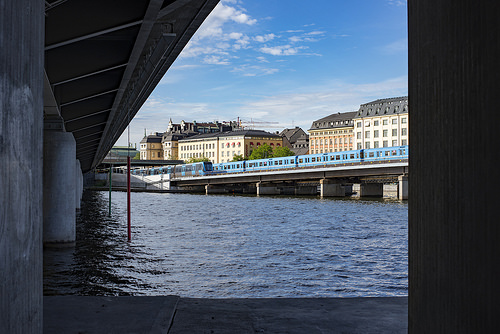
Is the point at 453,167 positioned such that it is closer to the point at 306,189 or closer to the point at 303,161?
the point at 303,161

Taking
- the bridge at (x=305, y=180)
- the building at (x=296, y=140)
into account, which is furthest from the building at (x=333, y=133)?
the bridge at (x=305, y=180)

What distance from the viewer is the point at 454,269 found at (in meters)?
2.66

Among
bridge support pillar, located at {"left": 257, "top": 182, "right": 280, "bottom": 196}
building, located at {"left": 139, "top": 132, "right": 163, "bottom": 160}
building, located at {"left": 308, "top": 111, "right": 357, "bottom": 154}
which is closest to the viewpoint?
bridge support pillar, located at {"left": 257, "top": 182, "right": 280, "bottom": 196}

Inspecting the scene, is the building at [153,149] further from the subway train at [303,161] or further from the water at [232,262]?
the water at [232,262]

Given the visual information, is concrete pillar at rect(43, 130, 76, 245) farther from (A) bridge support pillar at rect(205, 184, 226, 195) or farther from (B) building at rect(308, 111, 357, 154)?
(B) building at rect(308, 111, 357, 154)

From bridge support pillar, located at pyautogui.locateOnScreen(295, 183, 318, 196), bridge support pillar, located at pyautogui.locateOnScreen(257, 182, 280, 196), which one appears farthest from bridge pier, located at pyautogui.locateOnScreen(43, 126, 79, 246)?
bridge support pillar, located at pyautogui.locateOnScreen(295, 183, 318, 196)

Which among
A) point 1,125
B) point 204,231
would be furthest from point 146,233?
point 1,125

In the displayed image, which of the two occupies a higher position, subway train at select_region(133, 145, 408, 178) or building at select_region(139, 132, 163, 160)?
building at select_region(139, 132, 163, 160)

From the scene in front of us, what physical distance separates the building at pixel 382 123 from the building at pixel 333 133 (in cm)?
604

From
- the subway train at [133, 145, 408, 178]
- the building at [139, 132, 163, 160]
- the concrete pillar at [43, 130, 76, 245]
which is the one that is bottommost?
the concrete pillar at [43, 130, 76, 245]

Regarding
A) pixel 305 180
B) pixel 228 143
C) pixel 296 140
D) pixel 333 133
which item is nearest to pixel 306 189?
pixel 305 180

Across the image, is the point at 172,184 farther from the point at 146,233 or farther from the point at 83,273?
the point at 83,273

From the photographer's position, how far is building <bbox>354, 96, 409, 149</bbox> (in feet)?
376

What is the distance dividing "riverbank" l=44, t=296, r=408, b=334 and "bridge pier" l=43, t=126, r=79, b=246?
9.89 m
